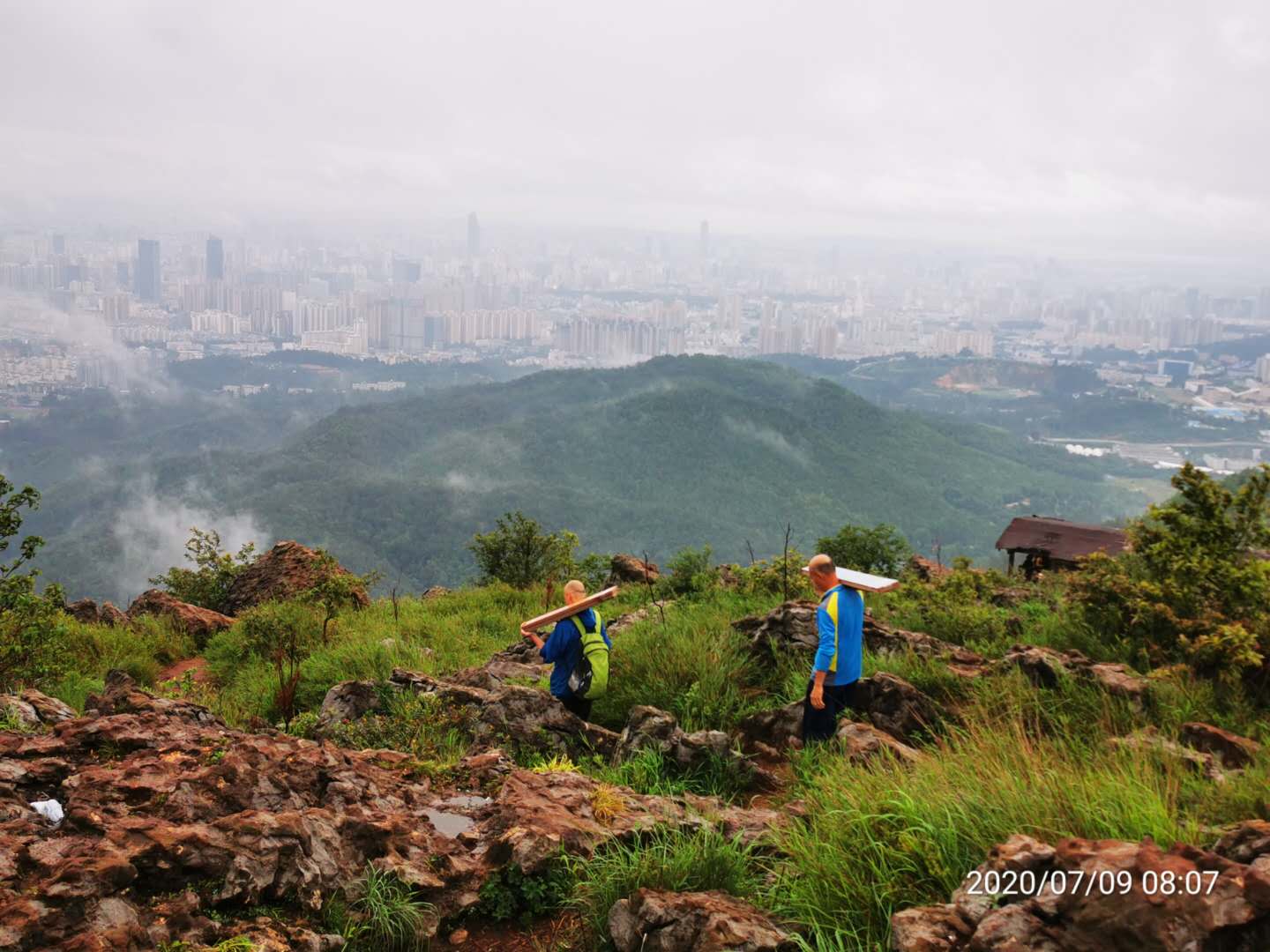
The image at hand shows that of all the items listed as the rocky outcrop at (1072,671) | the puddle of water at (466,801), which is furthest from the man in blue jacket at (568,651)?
the rocky outcrop at (1072,671)

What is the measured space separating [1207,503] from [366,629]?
930 cm

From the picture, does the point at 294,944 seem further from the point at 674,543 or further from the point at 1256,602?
the point at 674,543

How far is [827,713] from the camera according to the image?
17.3ft

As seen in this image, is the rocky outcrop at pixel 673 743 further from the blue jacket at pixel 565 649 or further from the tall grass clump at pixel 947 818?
the tall grass clump at pixel 947 818

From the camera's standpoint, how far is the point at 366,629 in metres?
11.2

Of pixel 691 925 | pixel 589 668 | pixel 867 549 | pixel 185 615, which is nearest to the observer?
pixel 691 925

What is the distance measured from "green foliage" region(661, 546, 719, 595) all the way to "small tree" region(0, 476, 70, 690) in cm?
669

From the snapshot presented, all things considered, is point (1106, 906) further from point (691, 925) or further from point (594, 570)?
point (594, 570)

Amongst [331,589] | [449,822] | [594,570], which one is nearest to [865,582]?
[449,822]

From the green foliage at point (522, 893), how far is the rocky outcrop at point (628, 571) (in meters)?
9.27

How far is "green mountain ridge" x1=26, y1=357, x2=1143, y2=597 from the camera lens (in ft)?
233

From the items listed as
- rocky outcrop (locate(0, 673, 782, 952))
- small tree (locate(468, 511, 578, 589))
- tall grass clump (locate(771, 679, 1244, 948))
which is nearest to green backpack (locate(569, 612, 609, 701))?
rocky outcrop (locate(0, 673, 782, 952))

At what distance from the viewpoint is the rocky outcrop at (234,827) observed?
2955mm

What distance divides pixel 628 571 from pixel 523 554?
7.94ft
